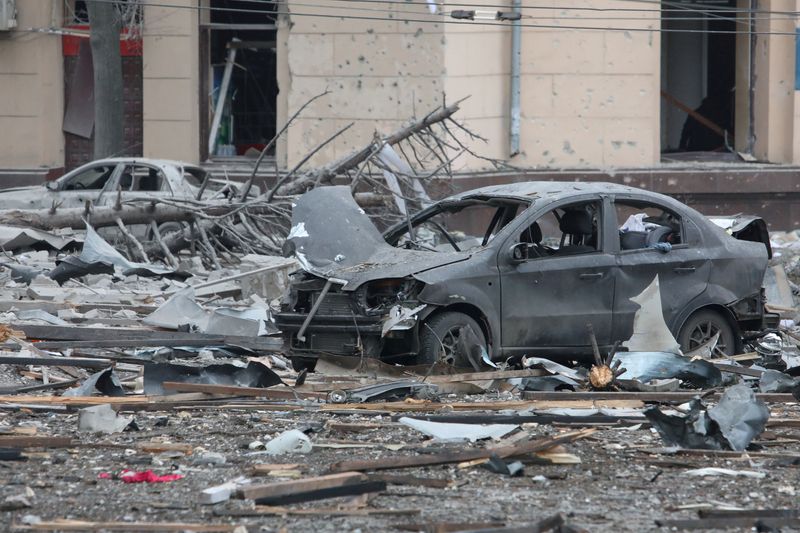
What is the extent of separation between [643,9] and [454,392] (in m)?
12.2

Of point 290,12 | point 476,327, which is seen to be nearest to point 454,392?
point 476,327

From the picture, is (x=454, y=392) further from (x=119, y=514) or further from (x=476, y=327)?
(x=119, y=514)

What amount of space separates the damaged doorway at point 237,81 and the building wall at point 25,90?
265 cm

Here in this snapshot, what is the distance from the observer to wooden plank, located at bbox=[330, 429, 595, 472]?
22.5 ft

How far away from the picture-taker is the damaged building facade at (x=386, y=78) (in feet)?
63.9

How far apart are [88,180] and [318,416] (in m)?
10.8

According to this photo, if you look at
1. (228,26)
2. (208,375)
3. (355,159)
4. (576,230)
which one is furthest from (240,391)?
(228,26)

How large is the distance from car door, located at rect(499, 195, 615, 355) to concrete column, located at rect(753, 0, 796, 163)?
37.1 ft

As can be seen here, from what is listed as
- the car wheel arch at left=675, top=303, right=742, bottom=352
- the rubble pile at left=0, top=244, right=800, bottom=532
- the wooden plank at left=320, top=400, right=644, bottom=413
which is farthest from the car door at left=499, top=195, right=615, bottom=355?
the wooden plank at left=320, top=400, right=644, bottom=413

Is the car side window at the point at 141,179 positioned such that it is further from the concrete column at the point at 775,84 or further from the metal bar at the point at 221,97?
the concrete column at the point at 775,84

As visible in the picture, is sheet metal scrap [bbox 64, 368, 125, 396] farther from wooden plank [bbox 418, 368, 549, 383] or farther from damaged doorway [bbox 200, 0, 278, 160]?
damaged doorway [bbox 200, 0, 278, 160]

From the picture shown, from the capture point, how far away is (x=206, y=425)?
8305 mm

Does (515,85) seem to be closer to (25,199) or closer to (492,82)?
(492,82)

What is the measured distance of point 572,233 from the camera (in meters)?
11.1
